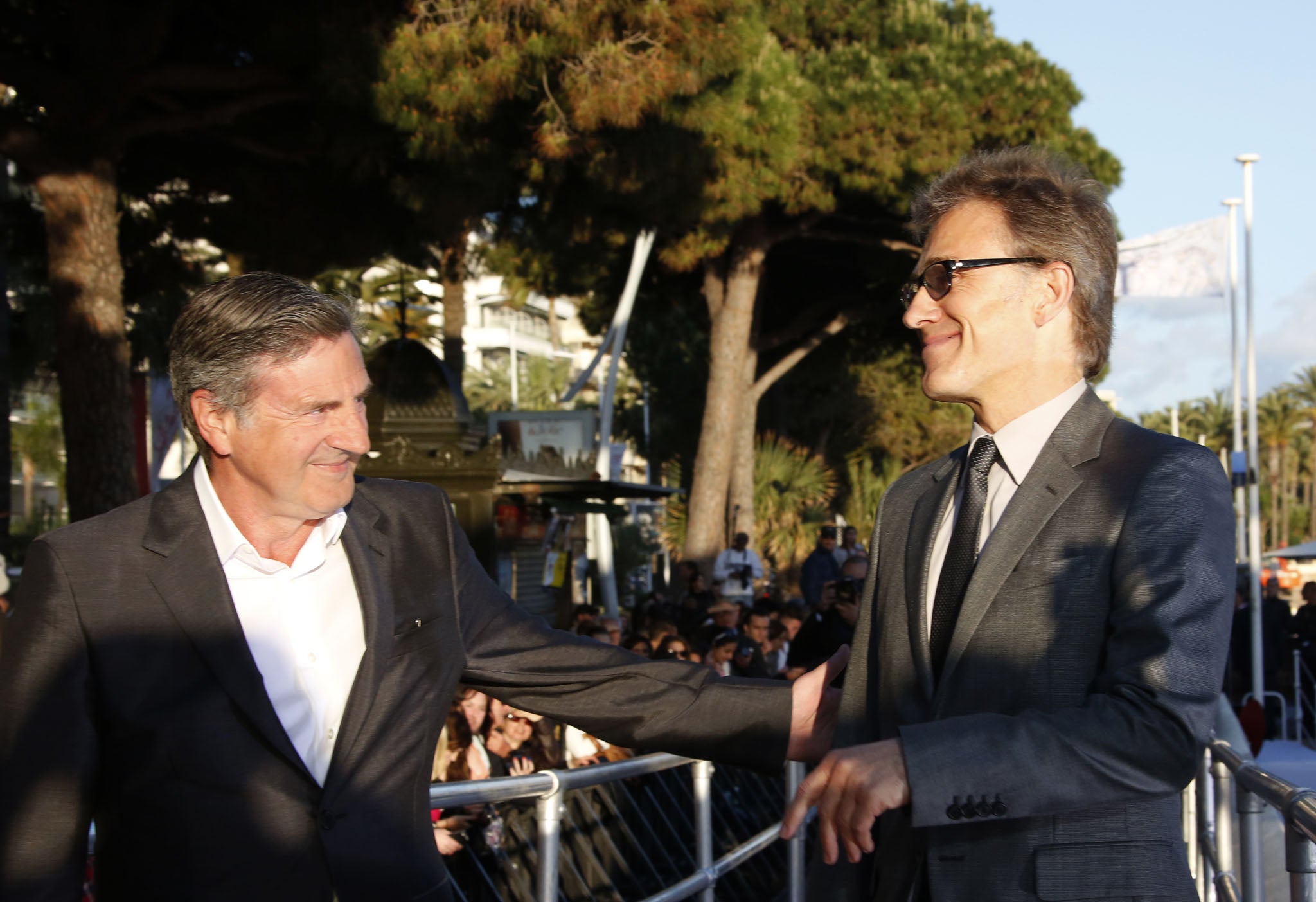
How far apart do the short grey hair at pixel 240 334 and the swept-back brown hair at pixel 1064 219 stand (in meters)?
1.15

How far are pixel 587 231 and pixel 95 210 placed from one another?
13.8ft

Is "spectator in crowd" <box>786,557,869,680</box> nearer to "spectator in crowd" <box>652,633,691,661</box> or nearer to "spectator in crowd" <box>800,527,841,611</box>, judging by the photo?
"spectator in crowd" <box>652,633,691,661</box>

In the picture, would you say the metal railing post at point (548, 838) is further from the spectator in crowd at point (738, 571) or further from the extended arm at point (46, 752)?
the spectator in crowd at point (738, 571)

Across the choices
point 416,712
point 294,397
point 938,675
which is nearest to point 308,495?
point 294,397

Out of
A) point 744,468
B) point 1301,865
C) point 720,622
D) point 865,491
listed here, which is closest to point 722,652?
point 720,622

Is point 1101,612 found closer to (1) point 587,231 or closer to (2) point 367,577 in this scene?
(2) point 367,577

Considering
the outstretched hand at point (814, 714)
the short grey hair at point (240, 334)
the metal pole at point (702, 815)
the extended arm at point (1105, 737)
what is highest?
the short grey hair at point (240, 334)

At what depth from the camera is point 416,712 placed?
237 centimetres

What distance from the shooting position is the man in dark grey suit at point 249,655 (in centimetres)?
209

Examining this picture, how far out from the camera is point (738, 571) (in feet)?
56.5

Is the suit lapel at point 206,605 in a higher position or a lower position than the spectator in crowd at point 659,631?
higher

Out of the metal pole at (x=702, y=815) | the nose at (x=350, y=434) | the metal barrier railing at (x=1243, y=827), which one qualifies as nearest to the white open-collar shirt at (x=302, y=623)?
the nose at (x=350, y=434)

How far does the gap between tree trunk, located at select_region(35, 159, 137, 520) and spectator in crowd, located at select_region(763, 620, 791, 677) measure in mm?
Answer: 5758

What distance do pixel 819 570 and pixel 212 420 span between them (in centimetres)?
1451
